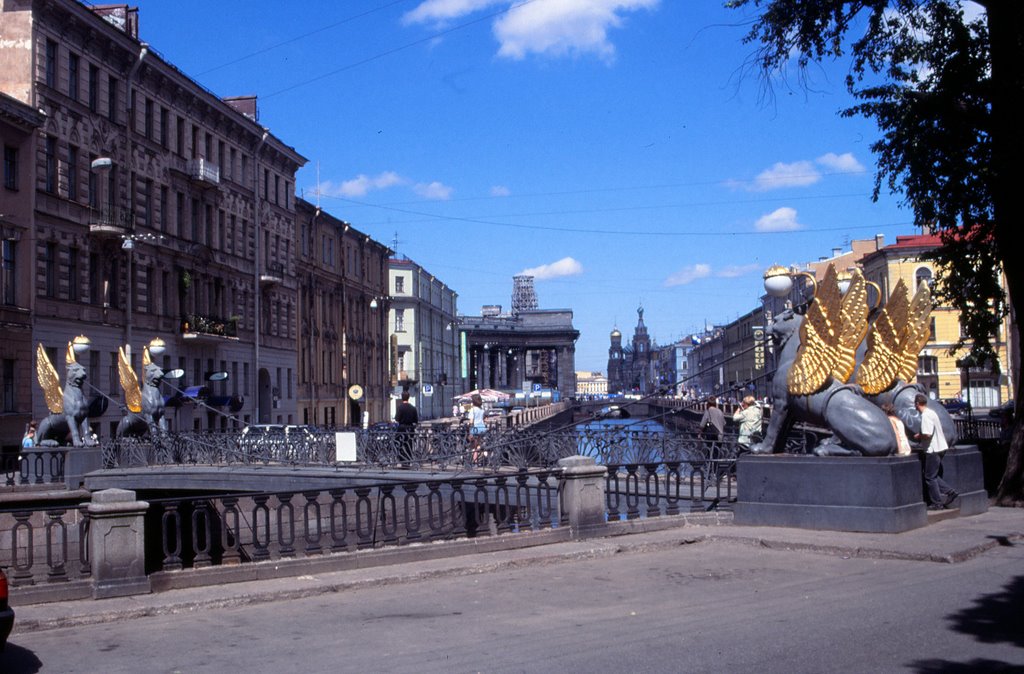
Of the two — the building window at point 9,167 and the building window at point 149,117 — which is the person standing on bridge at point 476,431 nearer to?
the building window at point 9,167

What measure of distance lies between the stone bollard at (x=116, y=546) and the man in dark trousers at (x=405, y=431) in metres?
14.6

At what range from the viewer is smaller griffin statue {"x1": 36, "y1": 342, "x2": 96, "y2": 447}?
25891mm

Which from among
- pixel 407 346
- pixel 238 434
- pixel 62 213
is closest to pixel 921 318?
pixel 238 434

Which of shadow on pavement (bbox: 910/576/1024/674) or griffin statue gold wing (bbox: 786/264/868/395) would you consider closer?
shadow on pavement (bbox: 910/576/1024/674)

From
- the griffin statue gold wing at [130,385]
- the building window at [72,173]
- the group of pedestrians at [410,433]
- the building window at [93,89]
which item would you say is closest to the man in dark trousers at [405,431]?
the group of pedestrians at [410,433]

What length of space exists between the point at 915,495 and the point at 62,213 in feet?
96.0

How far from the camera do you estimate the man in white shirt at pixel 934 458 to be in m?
13.8

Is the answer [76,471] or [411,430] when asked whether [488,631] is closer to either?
[411,430]

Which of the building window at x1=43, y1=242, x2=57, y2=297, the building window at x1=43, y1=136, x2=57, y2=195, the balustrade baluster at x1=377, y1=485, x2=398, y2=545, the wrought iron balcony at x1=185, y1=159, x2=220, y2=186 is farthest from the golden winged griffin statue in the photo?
the wrought iron balcony at x1=185, y1=159, x2=220, y2=186

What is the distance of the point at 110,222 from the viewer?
121ft

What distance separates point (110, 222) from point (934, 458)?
100 ft

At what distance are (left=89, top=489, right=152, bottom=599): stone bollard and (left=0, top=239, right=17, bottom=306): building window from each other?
78.2 ft

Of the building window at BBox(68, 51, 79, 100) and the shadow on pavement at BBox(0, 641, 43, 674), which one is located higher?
the building window at BBox(68, 51, 79, 100)

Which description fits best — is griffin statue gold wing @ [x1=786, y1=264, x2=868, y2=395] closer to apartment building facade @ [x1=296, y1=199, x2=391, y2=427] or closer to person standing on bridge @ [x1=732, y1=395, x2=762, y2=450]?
person standing on bridge @ [x1=732, y1=395, x2=762, y2=450]
